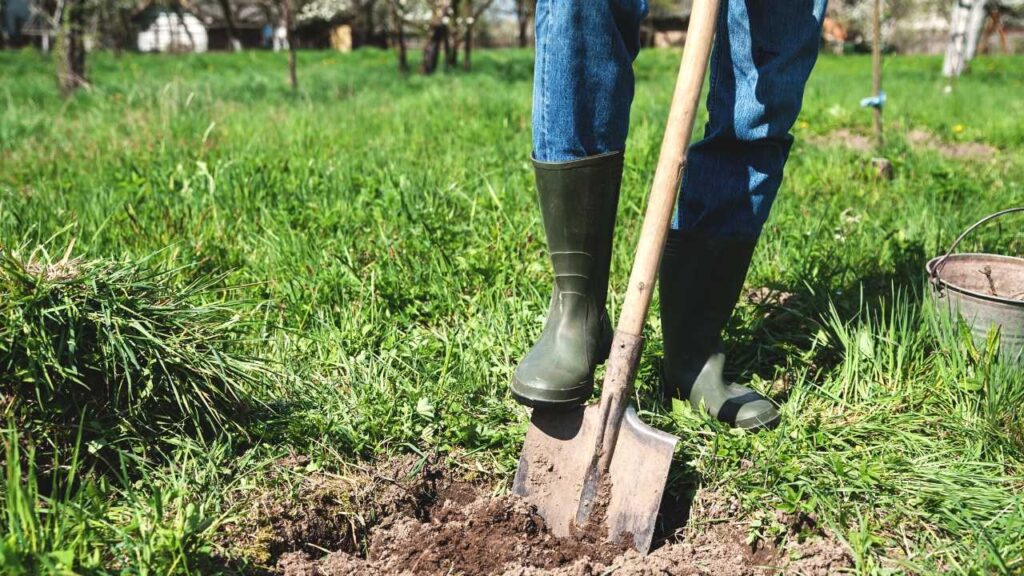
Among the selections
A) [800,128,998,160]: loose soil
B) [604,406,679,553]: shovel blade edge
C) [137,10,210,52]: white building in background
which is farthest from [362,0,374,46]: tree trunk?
[604,406,679,553]: shovel blade edge

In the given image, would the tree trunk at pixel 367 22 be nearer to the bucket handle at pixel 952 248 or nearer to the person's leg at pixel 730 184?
the bucket handle at pixel 952 248

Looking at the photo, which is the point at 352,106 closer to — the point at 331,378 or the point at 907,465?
the point at 331,378

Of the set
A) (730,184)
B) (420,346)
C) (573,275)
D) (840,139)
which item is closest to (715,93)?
(730,184)

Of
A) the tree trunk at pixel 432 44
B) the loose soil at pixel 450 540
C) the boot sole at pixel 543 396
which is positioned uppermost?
the tree trunk at pixel 432 44

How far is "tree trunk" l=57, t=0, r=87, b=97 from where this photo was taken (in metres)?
7.42

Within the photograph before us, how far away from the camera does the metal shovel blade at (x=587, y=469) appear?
1.58 meters

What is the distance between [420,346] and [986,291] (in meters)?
1.69

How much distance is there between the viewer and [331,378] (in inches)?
79.7

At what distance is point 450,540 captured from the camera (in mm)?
1628

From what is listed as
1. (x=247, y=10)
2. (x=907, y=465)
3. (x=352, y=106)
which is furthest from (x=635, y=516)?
(x=247, y=10)

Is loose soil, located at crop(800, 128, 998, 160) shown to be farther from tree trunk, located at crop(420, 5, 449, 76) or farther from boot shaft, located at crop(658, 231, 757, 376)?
tree trunk, located at crop(420, 5, 449, 76)

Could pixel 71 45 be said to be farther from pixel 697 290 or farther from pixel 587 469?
pixel 587 469

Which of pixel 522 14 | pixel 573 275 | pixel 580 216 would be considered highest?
pixel 522 14

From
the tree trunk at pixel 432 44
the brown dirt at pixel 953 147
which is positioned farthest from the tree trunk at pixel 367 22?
the brown dirt at pixel 953 147
